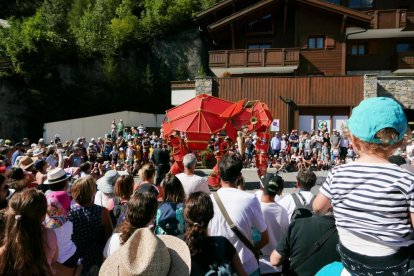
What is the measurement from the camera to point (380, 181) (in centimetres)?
186

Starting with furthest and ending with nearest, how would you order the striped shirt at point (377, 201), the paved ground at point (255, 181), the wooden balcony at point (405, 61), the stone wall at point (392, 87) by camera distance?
the wooden balcony at point (405, 61), the stone wall at point (392, 87), the paved ground at point (255, 181), the striped shirt at point (377, 201)

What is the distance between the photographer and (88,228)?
12.6 feet

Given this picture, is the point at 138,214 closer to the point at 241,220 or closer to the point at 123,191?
the point at 241,220

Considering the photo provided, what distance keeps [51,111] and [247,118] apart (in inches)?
938

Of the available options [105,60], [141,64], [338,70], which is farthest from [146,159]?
[141,64]

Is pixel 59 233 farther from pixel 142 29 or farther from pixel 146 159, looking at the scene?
pixel 142 29

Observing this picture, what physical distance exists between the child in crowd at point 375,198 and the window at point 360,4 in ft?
102

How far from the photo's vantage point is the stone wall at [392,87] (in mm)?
22953

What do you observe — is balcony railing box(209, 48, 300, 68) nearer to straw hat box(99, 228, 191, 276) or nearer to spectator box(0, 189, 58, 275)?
spectator box(0, 189, 58, 275)

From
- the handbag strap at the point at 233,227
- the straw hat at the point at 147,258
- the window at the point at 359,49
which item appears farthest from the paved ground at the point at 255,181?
the window at the point at 359,49

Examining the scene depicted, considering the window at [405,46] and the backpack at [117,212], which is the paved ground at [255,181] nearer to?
the backpack at [117,212]

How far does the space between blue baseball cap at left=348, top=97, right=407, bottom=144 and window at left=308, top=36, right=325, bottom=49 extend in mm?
26939

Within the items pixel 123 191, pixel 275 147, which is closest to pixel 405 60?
pixel 275 147

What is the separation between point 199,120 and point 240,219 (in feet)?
28.7
